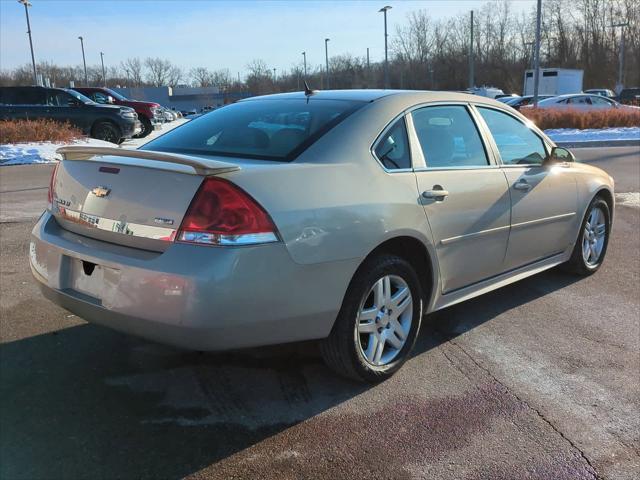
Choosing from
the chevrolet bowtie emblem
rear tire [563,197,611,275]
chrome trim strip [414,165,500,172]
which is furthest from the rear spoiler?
rear tire [563,197,611,275]

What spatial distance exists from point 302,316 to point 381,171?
3.11 ft

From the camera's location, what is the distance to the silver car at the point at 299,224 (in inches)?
104

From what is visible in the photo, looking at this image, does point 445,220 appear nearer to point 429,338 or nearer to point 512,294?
point 429,338

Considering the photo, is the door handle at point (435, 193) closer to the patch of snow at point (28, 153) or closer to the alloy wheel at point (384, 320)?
the alloy wheel at point (384, 320)

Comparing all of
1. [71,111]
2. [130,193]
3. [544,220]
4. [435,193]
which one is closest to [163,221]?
[130,193]

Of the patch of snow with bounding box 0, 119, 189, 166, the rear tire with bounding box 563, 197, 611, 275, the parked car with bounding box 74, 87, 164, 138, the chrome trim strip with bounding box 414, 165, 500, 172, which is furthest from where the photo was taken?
the parked car with bounding box 74, 87, 164, 138

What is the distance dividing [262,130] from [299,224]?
0.98 m

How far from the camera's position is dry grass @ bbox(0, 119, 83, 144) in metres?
16.7

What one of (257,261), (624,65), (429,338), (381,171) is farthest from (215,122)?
(624,65)

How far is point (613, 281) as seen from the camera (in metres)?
5.25

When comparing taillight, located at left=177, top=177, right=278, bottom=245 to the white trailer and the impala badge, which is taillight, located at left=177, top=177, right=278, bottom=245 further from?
the white trailer

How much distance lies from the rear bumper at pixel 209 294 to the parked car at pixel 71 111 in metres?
15.4

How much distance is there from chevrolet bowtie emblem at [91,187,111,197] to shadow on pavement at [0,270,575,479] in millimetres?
1065

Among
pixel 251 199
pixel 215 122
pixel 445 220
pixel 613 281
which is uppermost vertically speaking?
pixel 215 122
